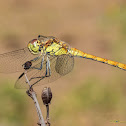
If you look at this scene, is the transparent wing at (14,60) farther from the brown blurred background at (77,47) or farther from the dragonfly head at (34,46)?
the brown blurred background at (77,47)

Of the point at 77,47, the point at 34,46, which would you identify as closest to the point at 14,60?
the point at 34,46

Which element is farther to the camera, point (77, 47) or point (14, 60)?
point (77, 47)

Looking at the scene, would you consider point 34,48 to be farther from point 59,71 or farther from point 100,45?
point 100,45

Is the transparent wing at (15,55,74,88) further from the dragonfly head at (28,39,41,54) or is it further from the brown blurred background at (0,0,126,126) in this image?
the brown blurred background at (0,0,126,126)

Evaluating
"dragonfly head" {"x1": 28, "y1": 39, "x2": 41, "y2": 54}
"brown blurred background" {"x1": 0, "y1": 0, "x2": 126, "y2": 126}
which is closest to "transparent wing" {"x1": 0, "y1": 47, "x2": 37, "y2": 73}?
"dragonfly head" {"x1": 28, "y1": 39, "x2": 41, "y2": 54}

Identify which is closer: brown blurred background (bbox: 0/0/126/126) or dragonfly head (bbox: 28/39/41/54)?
dragonfly head (bbox: 28/39/41/54)

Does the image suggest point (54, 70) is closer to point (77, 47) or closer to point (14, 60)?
point (14, 60)

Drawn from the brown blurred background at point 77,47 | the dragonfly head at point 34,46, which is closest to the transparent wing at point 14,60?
the dragonfly head at point 34,46
